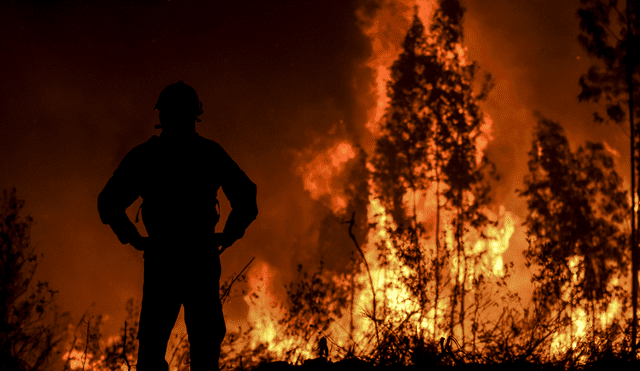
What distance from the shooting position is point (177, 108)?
10.9 feet

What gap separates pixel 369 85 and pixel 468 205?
49.0 ft

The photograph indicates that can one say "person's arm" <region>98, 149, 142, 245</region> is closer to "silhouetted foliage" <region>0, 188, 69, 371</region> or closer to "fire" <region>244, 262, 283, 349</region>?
"silhouetted foliage" <region>0, 188, 69, 371</region>

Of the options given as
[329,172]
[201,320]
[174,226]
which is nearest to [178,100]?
[174,226]

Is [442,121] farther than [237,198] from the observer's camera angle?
Yes

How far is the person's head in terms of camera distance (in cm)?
332

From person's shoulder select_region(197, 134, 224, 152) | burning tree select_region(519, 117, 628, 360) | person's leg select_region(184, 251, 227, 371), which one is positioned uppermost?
burning tree select_region(519, 117, 628, 360)

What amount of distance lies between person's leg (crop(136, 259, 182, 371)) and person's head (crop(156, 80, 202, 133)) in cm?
100

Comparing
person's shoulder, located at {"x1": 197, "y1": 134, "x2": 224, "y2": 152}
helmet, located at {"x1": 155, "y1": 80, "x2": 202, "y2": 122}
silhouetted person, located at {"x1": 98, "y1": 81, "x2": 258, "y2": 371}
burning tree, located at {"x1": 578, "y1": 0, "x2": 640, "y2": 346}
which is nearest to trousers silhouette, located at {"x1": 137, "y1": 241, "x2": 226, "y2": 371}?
silhouetted person, located at {"x1": 98, "y1": 81, "x2": 258, "y2": 371}

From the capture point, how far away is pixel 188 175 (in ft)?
10.8

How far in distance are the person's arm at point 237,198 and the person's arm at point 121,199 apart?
63 cm

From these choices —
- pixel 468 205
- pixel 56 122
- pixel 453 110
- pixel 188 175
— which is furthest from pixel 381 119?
pixel 56 122

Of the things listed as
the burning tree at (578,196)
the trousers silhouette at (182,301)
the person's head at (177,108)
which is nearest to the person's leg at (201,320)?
the trousers silhouette at (182,301)

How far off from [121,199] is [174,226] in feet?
1.39

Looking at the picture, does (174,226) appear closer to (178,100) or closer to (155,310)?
(155,310)
